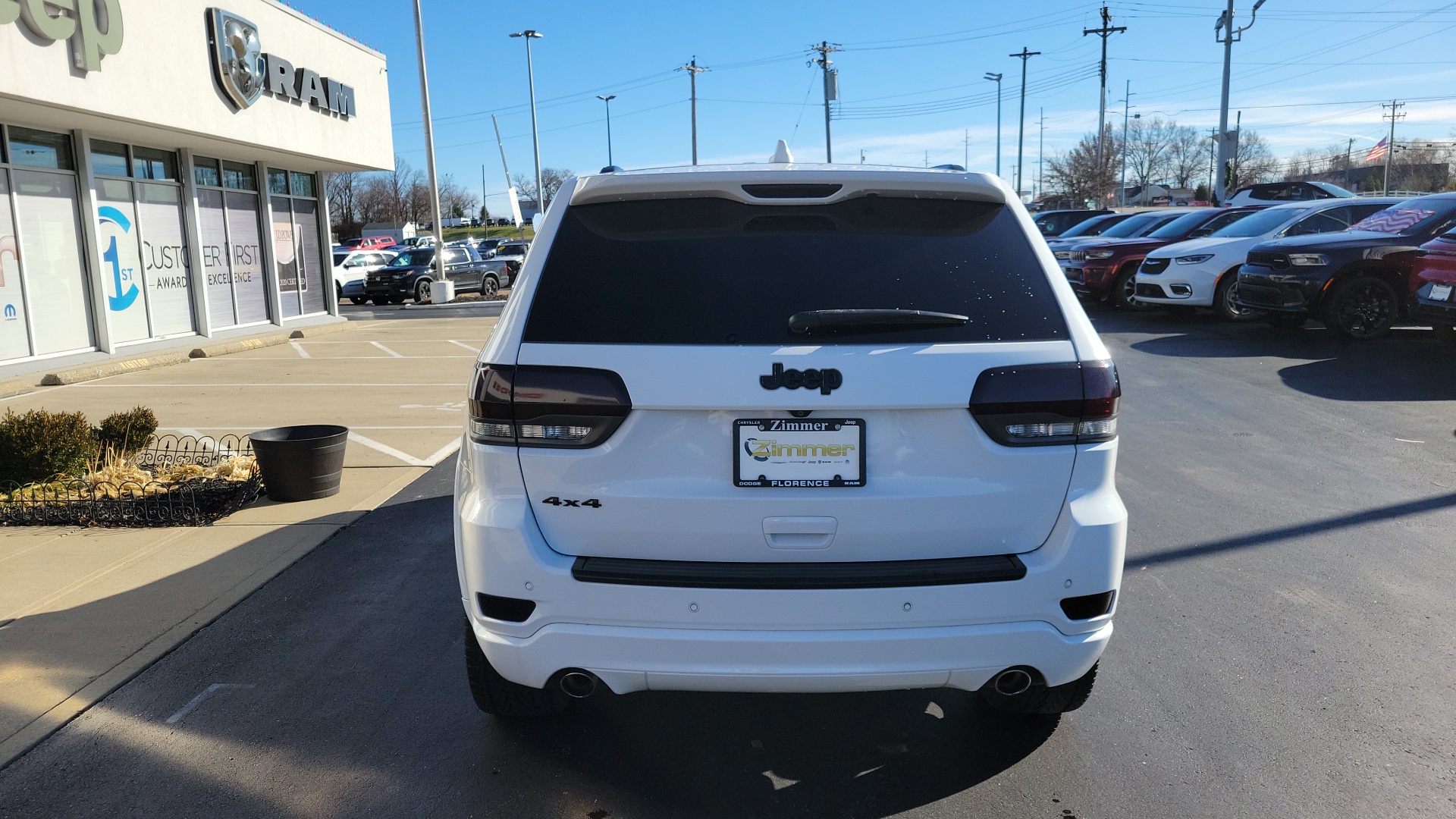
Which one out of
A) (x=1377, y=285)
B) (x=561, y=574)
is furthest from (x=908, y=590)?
(x=1377, y=285)

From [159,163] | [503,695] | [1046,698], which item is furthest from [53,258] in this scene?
[1046,698]

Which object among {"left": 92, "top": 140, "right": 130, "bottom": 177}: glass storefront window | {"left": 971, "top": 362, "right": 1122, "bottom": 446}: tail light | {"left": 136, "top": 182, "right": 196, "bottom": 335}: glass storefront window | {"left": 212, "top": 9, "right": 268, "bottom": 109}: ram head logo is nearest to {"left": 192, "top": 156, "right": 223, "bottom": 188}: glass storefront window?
{"left": 136, "top": 182, "right": 196, "bottom": 335}: glass storefront window

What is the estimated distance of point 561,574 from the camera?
2.83 meters

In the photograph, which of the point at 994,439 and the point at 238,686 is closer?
the point at 994,439

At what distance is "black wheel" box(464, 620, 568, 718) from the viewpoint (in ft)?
11.1

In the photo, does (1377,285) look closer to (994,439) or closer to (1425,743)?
(1425,743)

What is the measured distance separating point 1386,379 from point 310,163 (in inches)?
726

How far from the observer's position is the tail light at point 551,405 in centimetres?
279

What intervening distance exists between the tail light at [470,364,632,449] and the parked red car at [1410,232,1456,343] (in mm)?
10953

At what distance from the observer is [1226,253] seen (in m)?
15.4

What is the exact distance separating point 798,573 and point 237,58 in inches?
630

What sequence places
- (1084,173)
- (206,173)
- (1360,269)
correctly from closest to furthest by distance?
(1360,269), (206,173), (1084,173)

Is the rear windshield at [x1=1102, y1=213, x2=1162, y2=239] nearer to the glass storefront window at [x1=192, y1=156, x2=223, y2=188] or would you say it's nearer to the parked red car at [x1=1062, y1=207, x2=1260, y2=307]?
the parked red car at [x1=1062, y1=207, x2=1260, y2=307]

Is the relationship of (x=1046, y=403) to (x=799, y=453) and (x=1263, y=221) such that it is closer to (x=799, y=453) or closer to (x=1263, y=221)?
(x=799, y=453)
